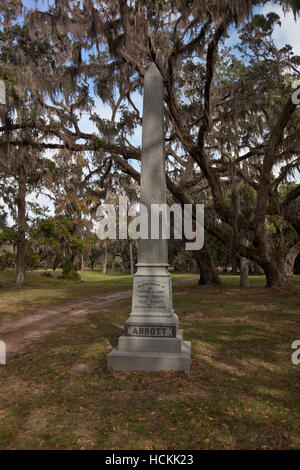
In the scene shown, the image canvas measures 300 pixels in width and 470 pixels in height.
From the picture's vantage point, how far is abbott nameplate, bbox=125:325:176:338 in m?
5.37

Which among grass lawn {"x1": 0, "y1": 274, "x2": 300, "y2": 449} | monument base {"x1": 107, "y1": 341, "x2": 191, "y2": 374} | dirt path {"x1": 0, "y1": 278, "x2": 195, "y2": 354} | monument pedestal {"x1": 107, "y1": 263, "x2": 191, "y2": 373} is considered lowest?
dirt path {"x1": 0, "y1": 278, "x2": 195, "y2": 354}

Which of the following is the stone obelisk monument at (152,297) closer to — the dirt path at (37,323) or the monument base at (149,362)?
the monument base at (149,362)

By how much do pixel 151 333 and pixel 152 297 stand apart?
601 millimetres

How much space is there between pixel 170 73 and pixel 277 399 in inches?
423

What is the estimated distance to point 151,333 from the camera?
5.41 meters

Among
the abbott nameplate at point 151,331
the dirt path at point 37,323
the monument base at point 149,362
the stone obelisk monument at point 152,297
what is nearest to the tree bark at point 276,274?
the dirt path at point 37,323

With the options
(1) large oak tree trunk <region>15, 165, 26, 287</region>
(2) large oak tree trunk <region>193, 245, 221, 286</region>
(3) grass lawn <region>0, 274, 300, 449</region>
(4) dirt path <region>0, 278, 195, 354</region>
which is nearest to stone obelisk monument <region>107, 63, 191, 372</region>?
(3) grass lawn <region>0, 274, 300, 449</region>

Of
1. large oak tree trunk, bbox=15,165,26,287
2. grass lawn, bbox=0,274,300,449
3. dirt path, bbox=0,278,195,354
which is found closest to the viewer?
grass lawn, bbox=0,274,300,449

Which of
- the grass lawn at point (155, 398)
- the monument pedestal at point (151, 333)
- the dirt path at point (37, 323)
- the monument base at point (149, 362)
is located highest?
the monument pedestal at point (151, 333)

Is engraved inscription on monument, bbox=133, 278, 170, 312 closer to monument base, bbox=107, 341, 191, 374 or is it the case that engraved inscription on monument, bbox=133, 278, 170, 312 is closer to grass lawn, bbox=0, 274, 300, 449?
monument base, bbox=107, 341, 191, 374

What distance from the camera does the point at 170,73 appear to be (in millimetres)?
11508

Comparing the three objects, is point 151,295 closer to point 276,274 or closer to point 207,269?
point 276,274

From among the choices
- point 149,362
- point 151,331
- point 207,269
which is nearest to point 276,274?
point 207,269

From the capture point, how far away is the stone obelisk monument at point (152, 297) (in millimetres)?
5113
